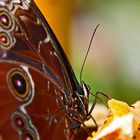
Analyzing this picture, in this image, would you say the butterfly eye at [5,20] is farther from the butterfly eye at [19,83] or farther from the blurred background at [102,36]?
the blurred background at [102,36]

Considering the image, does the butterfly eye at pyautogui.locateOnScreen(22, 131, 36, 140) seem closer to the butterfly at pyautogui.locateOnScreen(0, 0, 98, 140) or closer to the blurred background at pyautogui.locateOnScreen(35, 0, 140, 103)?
the butterfly at pyautogui.locateOnScreen(0, 0, 98, 140)

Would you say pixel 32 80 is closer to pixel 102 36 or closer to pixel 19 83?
pixel 19 83

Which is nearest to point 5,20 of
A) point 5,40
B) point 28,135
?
point 5,40

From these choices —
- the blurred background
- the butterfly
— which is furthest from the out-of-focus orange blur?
the butterfly

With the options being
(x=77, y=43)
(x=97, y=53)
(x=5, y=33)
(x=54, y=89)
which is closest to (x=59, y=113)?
(x=54, y=89)

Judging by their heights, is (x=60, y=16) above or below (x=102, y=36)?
above

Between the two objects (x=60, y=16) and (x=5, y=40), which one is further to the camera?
(x=60, y=16)
